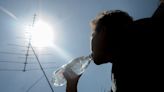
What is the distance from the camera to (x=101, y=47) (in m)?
1.18

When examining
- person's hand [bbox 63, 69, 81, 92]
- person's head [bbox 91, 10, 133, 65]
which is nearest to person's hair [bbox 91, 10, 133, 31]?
person's head [bbox 91, 10, 133, 65]

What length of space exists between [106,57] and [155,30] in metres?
→ 0.32

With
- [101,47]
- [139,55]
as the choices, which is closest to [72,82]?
[101,47]

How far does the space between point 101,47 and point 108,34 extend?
82 millimetres

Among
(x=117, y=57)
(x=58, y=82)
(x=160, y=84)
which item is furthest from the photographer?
(x=58, y=82)

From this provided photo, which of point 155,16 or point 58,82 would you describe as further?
point 58,82

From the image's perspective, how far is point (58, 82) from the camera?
11.7 ft

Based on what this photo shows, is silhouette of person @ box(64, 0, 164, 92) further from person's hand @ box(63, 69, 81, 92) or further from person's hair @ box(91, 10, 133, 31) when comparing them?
person's hand @ box(63, 69, 81, 92)

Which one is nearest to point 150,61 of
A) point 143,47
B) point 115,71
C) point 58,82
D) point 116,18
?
point 143,47

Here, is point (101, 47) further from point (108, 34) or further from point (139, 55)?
point (139, 55)

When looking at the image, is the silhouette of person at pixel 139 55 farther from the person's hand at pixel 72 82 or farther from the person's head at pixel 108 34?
the person's hand at pixel 72 82

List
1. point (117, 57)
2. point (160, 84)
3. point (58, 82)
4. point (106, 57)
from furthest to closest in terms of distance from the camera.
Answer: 1. point (58, 82)
2. point (106, 57)
3. point (117, 57)
4. point (160, 84)

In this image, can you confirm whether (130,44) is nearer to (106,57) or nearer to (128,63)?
(128,63)

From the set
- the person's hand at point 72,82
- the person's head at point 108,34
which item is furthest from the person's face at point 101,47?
the person's hand at point 72,82
